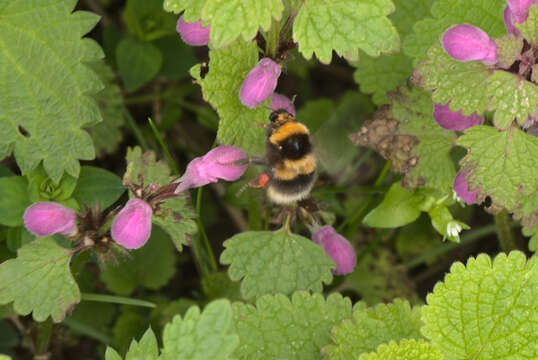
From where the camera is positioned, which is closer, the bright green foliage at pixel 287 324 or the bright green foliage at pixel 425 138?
the bright green foliage at pixel 287 324

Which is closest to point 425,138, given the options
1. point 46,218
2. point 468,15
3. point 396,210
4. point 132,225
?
point 396,210

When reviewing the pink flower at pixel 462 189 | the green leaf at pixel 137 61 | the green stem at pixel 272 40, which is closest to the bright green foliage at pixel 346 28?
the green stem at pixel 272 40

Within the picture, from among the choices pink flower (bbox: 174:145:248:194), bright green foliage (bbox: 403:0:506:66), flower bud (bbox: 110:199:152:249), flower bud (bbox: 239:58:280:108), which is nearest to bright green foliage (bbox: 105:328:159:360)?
flower bud (bbox: 110:199:152:249)

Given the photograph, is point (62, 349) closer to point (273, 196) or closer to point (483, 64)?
point (273, 196)

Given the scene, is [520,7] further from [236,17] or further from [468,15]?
[236,17]

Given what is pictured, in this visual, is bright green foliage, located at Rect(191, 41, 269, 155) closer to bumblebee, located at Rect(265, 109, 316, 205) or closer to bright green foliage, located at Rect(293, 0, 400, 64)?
bumblebee, located at Rect(265, 109, 316, 205)

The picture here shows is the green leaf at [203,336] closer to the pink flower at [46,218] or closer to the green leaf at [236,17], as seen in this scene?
the pink flower at [46,218]
